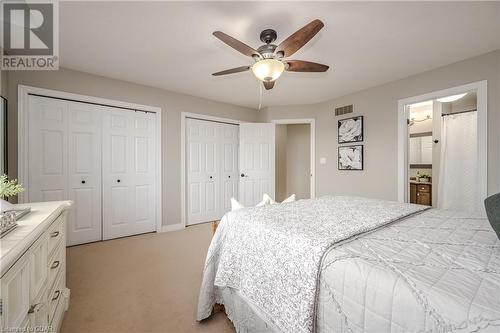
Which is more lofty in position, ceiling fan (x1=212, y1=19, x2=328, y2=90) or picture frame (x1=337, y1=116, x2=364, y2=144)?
ceiling fan (x1=212, y1=19, x2=328, y2=90)

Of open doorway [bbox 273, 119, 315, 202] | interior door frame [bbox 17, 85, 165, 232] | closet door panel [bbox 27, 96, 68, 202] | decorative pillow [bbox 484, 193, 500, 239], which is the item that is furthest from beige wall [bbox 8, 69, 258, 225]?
decorative pillow [bbox 484, 193, 500, 239]

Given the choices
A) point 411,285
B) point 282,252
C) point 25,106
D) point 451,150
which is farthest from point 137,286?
point 451,150

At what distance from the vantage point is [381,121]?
331 cm

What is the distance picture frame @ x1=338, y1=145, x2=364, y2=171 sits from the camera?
356cm

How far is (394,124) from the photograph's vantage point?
3.15 metres

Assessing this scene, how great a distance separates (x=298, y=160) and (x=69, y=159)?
4.57 m

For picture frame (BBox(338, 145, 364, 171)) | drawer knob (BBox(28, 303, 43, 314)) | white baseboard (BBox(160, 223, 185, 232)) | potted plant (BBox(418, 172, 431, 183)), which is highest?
picture frame (BBox(338, 145, 364, 171))

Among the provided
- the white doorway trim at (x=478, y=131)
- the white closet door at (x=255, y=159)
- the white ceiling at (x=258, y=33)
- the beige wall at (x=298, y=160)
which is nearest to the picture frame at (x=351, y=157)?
the white doorway trim at (x=478, y=131)

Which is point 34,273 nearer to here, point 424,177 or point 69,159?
point 69,159

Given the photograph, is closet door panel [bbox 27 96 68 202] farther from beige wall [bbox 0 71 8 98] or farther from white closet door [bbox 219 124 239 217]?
white closet door [bbox 219 124 239 217]

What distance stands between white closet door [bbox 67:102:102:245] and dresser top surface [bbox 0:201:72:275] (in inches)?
59.5

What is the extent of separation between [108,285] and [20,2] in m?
2.46

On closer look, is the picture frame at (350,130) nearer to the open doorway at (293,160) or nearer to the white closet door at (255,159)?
the white closet door at (255,159)

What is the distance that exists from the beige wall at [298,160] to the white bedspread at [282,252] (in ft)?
11.8
